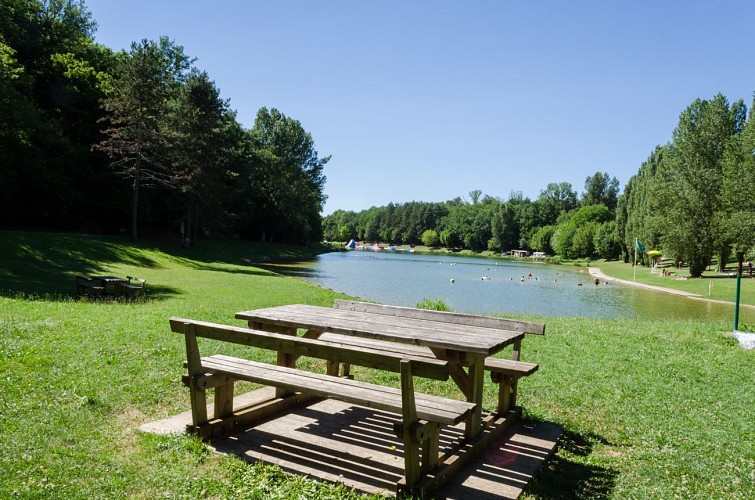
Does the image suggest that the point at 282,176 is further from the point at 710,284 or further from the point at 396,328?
the point at 396,328

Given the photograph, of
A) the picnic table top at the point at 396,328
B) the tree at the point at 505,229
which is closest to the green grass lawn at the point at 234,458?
the picnic table top at the point at 396,328

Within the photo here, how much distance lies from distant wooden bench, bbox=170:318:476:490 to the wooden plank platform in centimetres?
26

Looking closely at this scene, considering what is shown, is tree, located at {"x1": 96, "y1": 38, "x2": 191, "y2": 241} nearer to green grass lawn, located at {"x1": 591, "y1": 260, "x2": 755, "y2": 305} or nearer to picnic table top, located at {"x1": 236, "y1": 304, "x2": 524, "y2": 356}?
picnic table top, located at {"x1": 236, "y1": 304, "x2": 524, "y2": 356}

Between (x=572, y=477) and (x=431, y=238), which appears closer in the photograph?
(x=572, y=477)

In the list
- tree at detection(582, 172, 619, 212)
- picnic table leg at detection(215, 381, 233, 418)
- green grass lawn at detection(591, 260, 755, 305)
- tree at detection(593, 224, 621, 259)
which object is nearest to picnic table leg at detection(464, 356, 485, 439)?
picnic table leg at detection(215, 381, 233, 418)

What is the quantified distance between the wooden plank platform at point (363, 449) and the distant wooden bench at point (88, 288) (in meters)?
10.7

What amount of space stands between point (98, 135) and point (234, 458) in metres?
39.6

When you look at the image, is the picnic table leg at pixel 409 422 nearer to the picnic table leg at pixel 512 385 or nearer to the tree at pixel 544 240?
the picnic table leg at pixel 512 385

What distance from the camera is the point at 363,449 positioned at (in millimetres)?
4531

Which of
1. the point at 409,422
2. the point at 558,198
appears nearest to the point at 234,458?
the point at 409,422

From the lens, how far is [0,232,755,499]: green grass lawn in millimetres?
3799

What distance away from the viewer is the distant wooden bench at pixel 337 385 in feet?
11.6

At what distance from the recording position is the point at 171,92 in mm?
35750

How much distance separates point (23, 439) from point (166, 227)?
152 ft
